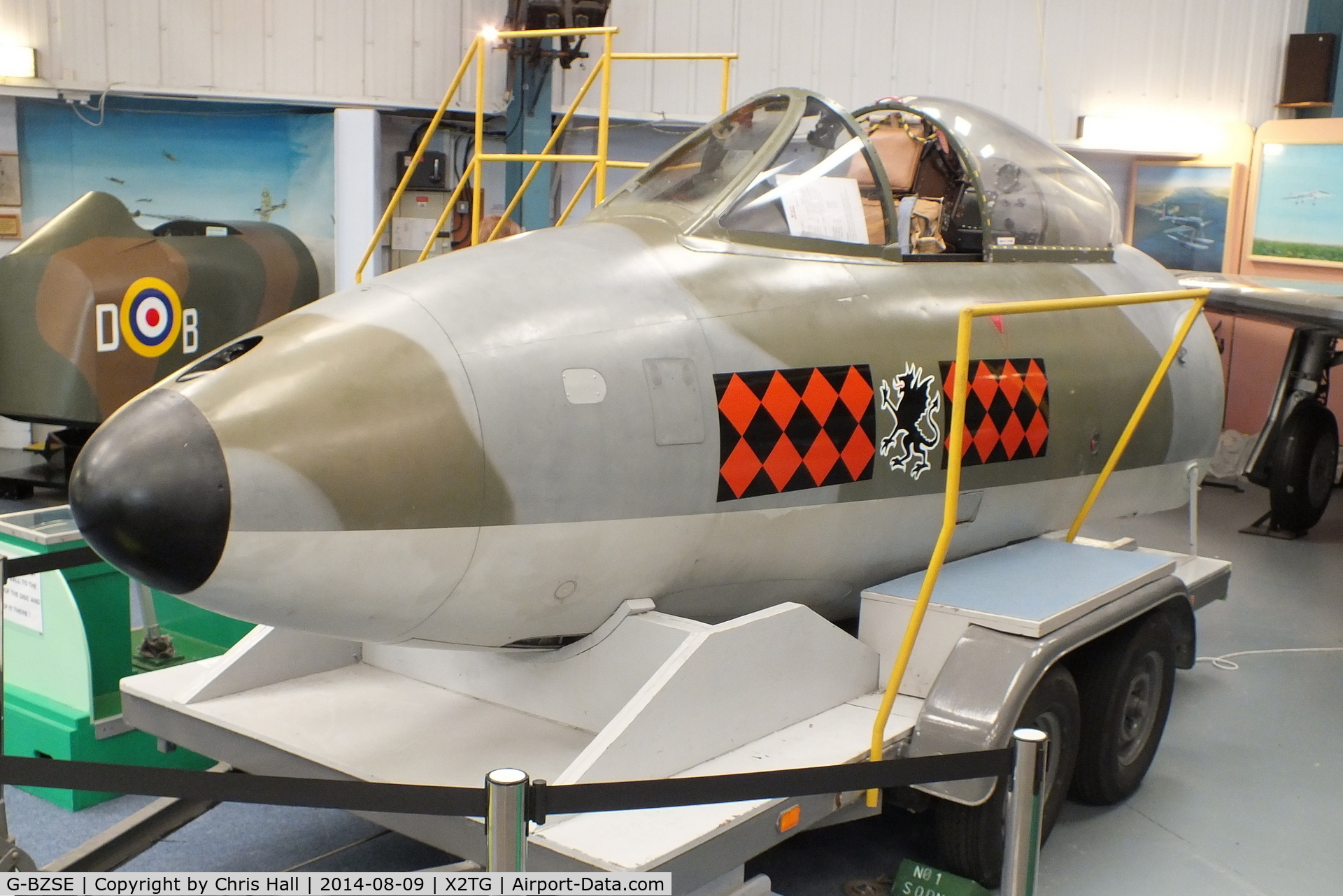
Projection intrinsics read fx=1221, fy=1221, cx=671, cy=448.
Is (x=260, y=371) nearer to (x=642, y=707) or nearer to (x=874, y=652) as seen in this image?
(x=642, y=707)

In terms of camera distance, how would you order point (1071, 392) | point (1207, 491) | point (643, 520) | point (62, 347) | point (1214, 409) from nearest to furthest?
point (643, 520) < point (1071, 392) < point (1214, 409) < point (62, 347) < point (1207, 491)

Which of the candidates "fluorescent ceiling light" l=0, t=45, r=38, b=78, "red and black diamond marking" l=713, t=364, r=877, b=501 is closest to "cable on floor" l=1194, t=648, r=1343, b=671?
"red and black diamond marking" l=713, t=364, r=877, b=501

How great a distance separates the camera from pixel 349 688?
355cm

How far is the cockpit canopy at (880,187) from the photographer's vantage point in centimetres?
363

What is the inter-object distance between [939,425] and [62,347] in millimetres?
5823

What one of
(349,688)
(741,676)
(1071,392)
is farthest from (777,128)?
(349,688)

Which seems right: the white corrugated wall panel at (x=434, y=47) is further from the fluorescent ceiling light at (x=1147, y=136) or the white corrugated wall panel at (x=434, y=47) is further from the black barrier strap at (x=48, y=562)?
the black barrier strap at (x=48, y=562)

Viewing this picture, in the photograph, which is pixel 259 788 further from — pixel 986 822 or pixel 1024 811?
pixel 986 822

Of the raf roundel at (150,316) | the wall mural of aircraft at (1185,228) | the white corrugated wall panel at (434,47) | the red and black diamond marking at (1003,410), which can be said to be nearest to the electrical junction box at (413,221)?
the white corrugated wall panel at (434,47)

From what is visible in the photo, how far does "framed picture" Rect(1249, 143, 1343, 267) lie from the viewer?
33.6 ft

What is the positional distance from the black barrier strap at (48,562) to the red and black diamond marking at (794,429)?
180 centimetres

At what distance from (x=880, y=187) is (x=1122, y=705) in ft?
5.99

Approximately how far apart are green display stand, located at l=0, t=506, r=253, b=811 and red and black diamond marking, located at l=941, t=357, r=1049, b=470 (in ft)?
7.99

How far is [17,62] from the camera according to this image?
331 inches
